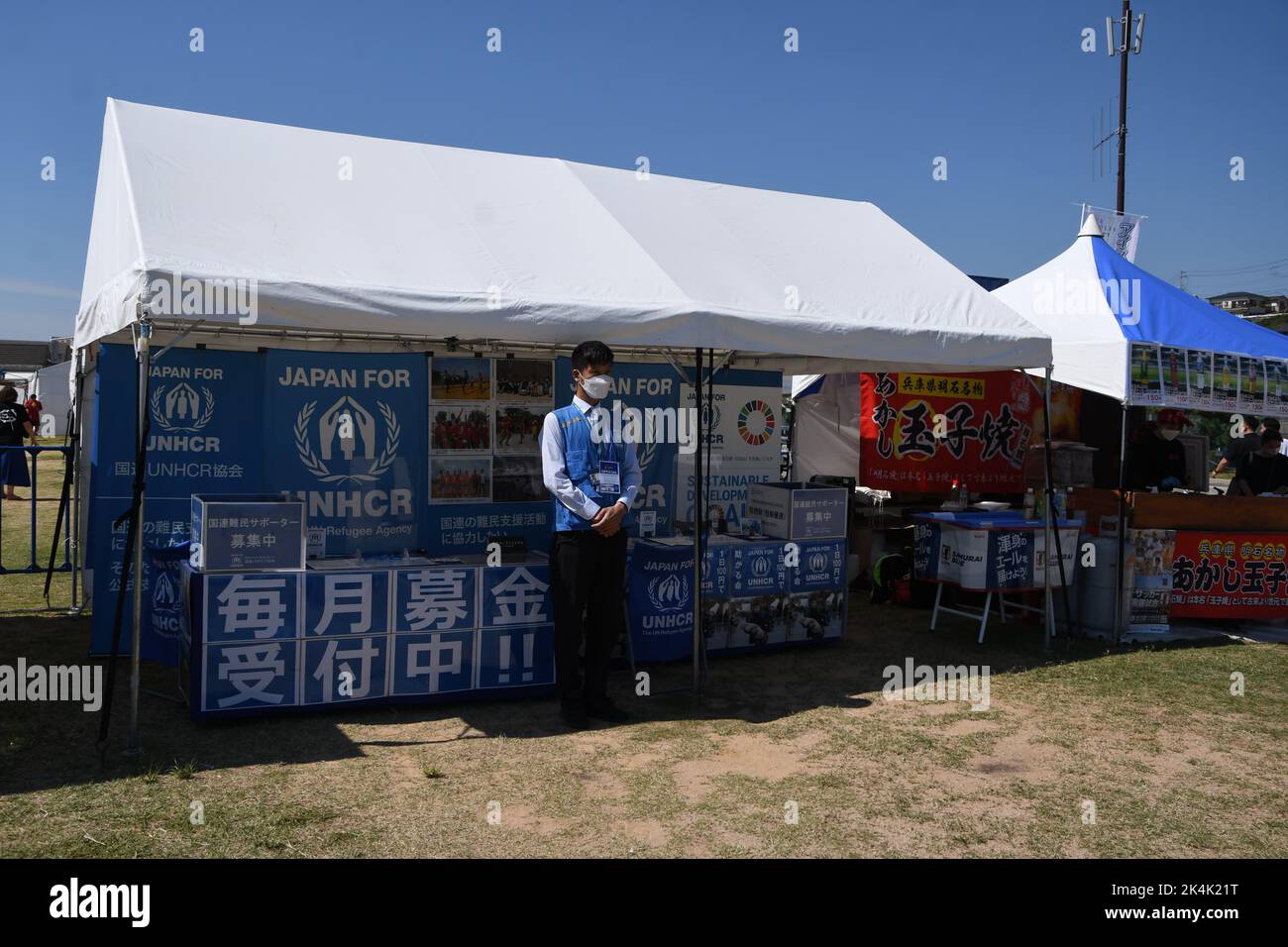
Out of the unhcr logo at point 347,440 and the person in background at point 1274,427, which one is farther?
the person in background at point 1274,427

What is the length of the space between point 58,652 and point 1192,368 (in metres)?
8.30

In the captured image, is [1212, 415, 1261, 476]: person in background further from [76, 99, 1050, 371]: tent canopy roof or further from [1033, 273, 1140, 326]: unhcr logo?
[76, 99, 1050, 371]: tent canopy roof

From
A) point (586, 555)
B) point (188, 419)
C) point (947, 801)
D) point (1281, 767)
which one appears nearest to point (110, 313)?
point (188, 419)

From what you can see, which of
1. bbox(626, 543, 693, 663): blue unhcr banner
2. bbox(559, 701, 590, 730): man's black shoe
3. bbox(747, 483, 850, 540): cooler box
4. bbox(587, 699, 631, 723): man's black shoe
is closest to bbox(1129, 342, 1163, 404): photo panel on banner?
bbox(747, 483, 850, 540): cooler box

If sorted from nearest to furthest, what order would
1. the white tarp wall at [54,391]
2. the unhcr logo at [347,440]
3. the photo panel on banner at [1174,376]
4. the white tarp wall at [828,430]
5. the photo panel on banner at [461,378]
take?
the unhcr logo at [347,440] < the photo panel on banner at [461,378] < the photo panel on banner at [1174,376] < the white tarp wall at [828,430] < the white tarp wall at [54,391]

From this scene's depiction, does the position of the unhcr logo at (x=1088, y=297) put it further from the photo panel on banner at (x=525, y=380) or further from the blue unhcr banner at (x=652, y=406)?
the photo panel on banner at (x=525, y=380)

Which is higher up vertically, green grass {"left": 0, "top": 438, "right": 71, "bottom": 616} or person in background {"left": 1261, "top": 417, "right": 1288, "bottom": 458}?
person in background {"left": 1261, "top": 417, "right": 1288, "bottom": 458}

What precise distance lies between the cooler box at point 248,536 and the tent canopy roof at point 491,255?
95 cm

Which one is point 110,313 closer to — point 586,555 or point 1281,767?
point 586,555

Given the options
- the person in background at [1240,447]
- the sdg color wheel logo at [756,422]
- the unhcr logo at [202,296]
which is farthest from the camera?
the person in background at [1240,447]

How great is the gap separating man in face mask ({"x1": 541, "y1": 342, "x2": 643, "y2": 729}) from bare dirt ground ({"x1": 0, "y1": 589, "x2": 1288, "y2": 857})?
0.96ft

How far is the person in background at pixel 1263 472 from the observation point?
380 inches

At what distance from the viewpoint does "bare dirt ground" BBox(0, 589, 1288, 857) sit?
4051 millimetres

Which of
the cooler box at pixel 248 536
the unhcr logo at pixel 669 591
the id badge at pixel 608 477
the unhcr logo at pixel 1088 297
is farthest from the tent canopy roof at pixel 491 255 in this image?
the unhcr logo at pixel 669 591
